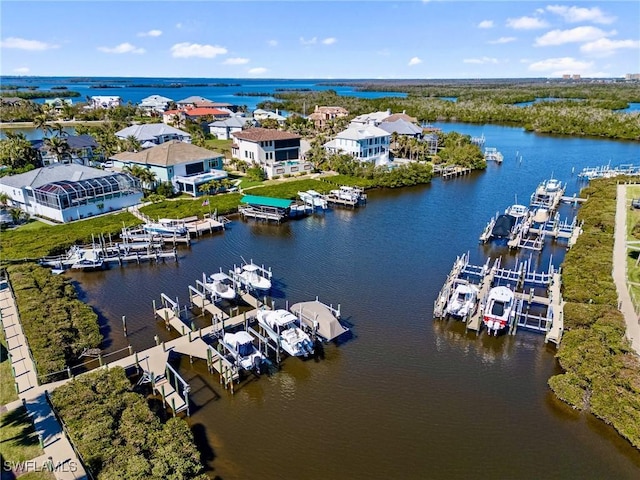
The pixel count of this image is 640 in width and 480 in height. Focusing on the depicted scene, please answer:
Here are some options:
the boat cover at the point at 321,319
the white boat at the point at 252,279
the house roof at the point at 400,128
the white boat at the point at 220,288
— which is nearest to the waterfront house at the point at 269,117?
the house roof at the point at 400,128

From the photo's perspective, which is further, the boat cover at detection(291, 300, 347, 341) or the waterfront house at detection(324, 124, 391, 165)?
the waterfront house at detection(324, 124, 391, 165)

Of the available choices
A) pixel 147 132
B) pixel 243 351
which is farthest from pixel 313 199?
pixel 147 132

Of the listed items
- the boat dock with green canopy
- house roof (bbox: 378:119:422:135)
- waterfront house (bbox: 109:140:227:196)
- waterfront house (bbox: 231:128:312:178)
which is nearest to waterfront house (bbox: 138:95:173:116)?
waterfront house (bbox: 231:128:312:178)

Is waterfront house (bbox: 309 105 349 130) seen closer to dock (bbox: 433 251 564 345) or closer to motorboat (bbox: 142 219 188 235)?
motorboat (bbox: 142 219 188 235)

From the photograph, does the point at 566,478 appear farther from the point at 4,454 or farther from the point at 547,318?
the point at 4,454

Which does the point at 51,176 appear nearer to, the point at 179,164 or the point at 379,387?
the point at 179,164

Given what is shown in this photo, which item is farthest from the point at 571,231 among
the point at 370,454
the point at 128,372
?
the point at 128,372

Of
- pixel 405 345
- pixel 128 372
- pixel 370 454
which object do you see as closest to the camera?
pixel 370 454
